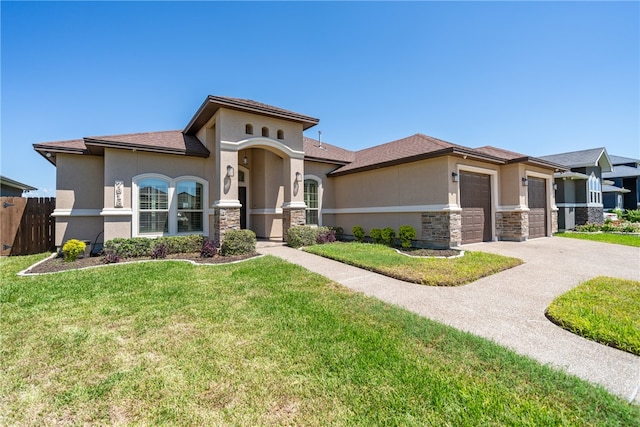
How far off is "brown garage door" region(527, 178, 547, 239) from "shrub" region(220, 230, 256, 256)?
1384 centimetres

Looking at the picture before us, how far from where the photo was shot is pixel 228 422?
2.21 metres

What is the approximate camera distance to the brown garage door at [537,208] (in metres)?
14.0

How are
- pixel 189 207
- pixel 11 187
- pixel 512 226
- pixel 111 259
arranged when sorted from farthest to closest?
pixel 11 187, pixel 512 226, pixel 189 207, pixel 111 259

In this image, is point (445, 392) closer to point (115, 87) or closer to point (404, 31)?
point (404, 31)

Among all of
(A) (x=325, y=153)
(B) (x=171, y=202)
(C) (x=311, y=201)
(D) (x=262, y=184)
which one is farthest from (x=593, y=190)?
(B) (x=171, y=202)

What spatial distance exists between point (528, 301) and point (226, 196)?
9494mm

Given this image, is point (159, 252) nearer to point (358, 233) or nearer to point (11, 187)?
point (358, 233)

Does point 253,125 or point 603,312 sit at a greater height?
point 253,125

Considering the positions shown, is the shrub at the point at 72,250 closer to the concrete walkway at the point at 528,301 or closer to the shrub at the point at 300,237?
the concrete walkway at the point at 528,301

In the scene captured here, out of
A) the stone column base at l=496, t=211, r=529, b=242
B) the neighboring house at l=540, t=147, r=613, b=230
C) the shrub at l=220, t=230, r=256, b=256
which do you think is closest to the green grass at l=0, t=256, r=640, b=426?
the shrub at l=220, t=230, r=256, b=256

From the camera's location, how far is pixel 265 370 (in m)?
2.90

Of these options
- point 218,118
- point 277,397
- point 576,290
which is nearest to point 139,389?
point 277,397

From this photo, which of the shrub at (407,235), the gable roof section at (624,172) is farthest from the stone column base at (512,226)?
the gable roof section at (624,172)

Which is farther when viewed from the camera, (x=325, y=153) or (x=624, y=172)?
(x=624, y=172)
